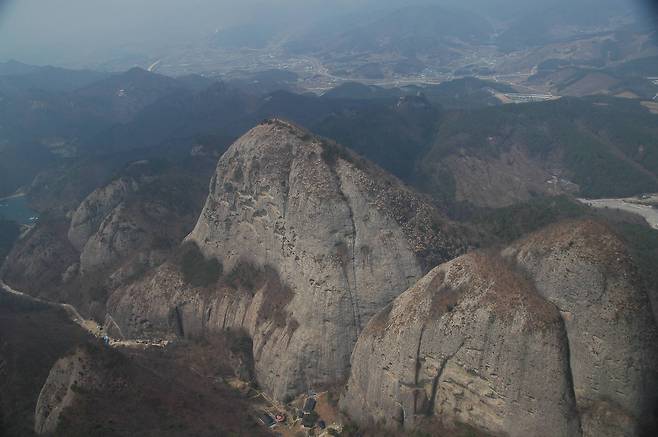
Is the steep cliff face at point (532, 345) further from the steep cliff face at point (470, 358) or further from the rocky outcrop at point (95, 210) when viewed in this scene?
the rocky outcrop at point (95, 210)

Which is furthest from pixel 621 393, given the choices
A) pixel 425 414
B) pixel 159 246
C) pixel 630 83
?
pixel 630 83

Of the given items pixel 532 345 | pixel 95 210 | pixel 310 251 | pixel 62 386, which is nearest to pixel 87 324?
pixel 62 386

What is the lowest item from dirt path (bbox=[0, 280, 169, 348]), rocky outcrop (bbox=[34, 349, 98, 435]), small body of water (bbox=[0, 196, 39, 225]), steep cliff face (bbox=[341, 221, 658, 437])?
small body of water (bbox=[0, 196, 39, 225])

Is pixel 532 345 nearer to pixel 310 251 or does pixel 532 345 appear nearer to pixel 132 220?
pixel 310 251

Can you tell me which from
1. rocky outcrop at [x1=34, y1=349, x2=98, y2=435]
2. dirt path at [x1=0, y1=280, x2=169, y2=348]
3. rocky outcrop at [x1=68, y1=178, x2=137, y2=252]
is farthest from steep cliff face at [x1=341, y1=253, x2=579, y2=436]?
rocky outcrop at [x1=68, y1=178, x2=137, y2=252]

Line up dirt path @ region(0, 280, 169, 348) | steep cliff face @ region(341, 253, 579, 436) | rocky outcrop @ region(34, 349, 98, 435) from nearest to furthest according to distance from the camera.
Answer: steep cliff face @ region(341, 253, 579, 436) < rocky outcrop @ region(34, 349, 98, 435) < dirt path @ region(0, 280, 169, 348)

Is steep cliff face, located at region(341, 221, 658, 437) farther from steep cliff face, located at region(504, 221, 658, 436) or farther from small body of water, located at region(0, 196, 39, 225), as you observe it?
small body of water, located at region(0, 196, 39, 225)
